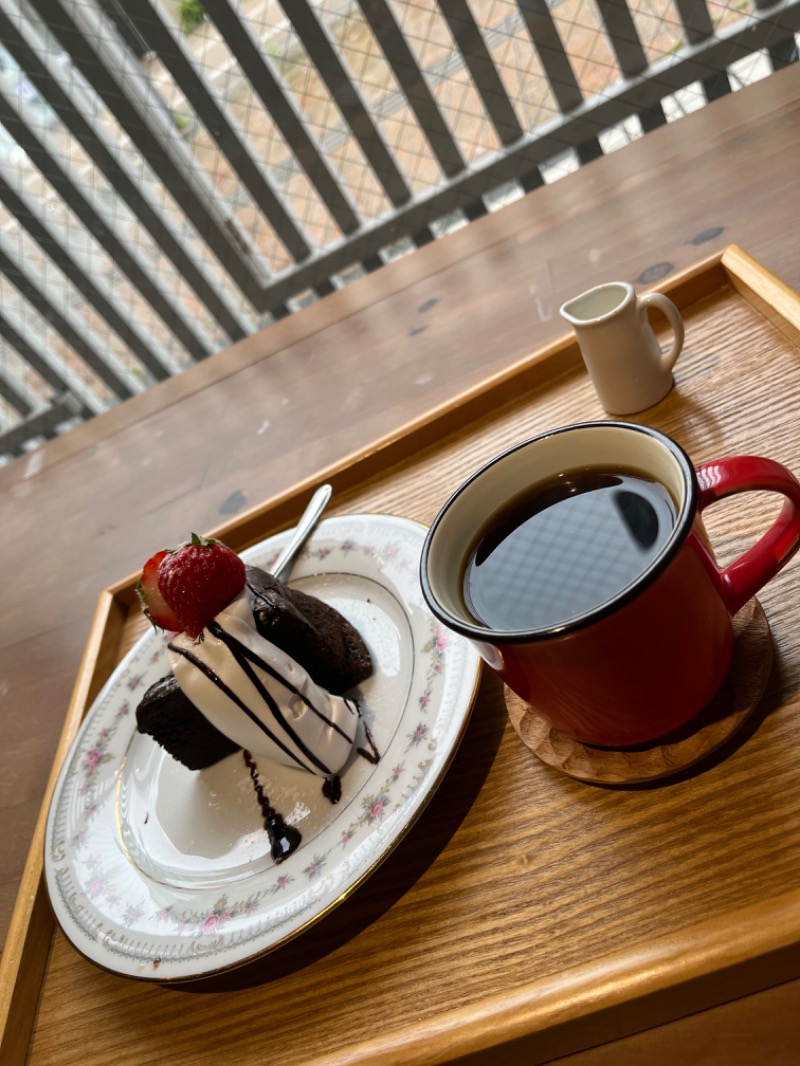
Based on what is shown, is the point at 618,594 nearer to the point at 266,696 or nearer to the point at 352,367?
the point at 266,696

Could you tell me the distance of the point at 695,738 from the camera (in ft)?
1.57

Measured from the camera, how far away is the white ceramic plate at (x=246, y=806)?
0.54 m

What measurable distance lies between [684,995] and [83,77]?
6.13 ft

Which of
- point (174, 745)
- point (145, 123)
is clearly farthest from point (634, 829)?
point (145, 123)

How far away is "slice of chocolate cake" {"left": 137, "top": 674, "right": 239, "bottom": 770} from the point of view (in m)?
0.67

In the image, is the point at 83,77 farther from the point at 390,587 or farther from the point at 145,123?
the point at 390,587

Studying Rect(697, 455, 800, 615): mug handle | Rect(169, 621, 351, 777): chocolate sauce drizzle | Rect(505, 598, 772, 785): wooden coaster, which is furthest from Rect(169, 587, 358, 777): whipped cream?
Rect(697, 455, 800, 615): mug handle

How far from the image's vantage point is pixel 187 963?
0.53 metres

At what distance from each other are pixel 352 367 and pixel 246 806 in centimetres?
68

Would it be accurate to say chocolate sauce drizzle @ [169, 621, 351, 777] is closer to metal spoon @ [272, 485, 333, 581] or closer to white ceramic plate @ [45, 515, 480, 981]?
white ceramic plate @ [45, 515, 480, 981]

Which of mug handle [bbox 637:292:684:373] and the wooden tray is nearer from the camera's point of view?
the wooden tray

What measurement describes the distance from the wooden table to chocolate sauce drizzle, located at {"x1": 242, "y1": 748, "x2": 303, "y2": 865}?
0.93 feet

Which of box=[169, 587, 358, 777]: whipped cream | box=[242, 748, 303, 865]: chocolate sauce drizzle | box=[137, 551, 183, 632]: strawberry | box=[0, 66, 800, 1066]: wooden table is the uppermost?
box=[137, 551, 183, 632]: strawberry

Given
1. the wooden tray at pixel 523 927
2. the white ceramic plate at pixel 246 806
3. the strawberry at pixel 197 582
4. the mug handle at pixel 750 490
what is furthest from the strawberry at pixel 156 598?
the mug handle at pixel 750 490
